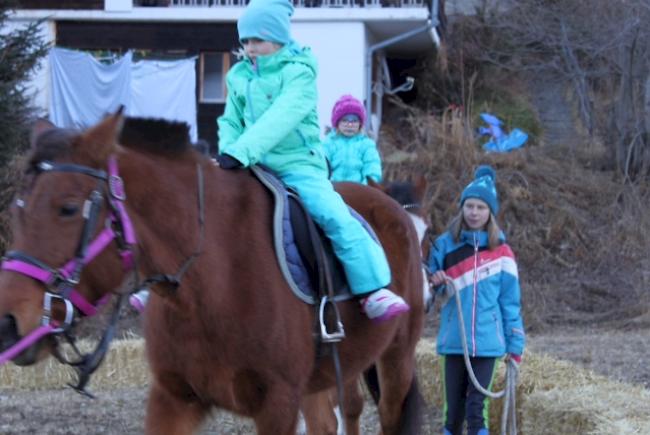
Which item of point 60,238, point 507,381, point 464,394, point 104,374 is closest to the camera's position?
point 60,238

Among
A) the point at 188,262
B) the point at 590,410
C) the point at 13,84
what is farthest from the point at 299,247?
the point at 13,84

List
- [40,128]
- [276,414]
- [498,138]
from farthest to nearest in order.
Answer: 1. [498,138]
2. [276,414]
3. [40,128]

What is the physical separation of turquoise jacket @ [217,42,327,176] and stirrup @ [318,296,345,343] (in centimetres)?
61

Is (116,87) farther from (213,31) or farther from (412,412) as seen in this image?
(412,412)

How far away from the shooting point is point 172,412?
392 cm

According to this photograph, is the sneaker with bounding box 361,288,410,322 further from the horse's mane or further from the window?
the window

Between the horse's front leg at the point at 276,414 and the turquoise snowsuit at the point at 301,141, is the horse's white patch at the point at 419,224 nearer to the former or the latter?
the turquoise snowsuit at the point at 301,141

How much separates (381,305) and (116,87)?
16.1 metres

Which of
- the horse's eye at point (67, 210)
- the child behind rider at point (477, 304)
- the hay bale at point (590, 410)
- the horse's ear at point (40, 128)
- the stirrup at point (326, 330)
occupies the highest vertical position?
the horse's ear at point (40, 128)

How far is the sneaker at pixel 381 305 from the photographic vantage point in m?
4.37

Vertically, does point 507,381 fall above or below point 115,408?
above

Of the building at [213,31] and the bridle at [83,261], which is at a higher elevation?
the building at [213,31]

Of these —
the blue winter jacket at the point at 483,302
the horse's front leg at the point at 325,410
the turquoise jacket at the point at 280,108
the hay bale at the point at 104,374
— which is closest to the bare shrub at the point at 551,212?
the hay bale at the point at 104,374

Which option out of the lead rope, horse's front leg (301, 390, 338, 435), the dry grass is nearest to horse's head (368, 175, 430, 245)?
the lead rope
